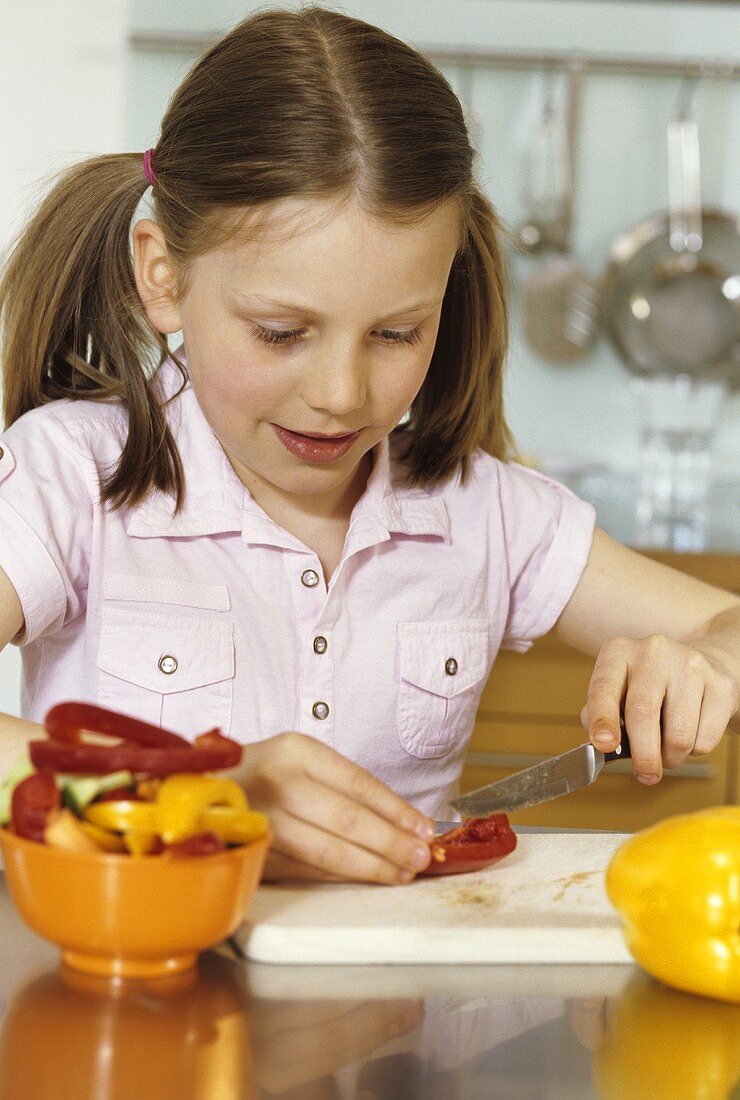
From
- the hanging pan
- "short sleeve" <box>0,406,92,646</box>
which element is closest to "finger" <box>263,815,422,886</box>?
"short sleeve" <box>0,406,92,646</box>

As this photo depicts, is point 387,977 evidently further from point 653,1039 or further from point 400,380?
point 400,380

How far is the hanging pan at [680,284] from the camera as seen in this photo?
8.46 feet

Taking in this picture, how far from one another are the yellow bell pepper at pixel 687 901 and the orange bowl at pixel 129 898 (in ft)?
0.60

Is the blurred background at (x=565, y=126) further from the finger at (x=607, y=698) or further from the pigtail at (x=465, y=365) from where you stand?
the finger at (x=607, y=698)

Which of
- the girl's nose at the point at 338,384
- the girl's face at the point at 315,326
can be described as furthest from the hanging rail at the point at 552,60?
the girl's nose at the point at 338,384

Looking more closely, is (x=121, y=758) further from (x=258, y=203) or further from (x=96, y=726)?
(x=258, y=203)

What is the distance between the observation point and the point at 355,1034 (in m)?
0.59

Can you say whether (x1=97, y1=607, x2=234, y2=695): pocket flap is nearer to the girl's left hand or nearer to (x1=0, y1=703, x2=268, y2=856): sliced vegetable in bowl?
the girl's left hand

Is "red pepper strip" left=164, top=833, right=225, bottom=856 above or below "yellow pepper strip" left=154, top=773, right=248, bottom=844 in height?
below

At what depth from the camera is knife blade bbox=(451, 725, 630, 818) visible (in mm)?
877

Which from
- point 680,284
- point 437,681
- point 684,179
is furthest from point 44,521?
point 684,179

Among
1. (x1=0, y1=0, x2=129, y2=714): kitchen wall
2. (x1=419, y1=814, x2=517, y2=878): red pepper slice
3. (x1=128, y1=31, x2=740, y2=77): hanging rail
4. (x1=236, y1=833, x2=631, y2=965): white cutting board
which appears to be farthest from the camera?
(x1=0, y1=0, x2=129, y2=714): kitchen wall

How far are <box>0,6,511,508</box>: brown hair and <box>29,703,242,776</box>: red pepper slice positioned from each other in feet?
1.44

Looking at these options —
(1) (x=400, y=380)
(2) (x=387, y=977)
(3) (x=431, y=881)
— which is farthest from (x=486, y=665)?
(2) (x=387, y=977)
